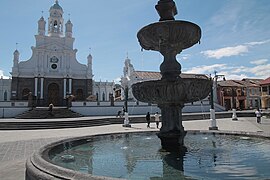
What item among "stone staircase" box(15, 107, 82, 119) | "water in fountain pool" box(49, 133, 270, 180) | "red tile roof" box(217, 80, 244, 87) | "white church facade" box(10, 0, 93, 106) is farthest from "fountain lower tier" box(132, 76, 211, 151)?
"red tile roof" box(217, 80, 244, 87)

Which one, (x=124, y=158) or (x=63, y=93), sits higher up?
(x=63, y=93)

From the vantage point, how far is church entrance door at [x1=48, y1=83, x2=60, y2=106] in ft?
129

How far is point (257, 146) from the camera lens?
6.07 meters

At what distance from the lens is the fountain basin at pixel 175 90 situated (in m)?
4.80

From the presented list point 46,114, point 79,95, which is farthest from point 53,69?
point 46,114

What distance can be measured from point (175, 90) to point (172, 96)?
171mm

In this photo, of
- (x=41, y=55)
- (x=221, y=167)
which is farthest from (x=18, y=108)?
(x=221, y=167)

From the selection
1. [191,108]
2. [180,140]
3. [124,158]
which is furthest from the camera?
[191,108]

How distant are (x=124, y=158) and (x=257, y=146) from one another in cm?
381

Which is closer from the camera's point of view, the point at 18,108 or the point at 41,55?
the point at 18,108

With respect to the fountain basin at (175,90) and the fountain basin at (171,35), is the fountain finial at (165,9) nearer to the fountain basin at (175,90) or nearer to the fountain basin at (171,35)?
the fountain basin at (171,35)

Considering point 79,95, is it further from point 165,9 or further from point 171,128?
point 171,128

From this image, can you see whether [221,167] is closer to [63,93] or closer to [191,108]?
[191,108]

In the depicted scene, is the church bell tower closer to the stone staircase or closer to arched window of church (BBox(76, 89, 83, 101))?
arched window of church (BBox(76, 89, 83, 101))
